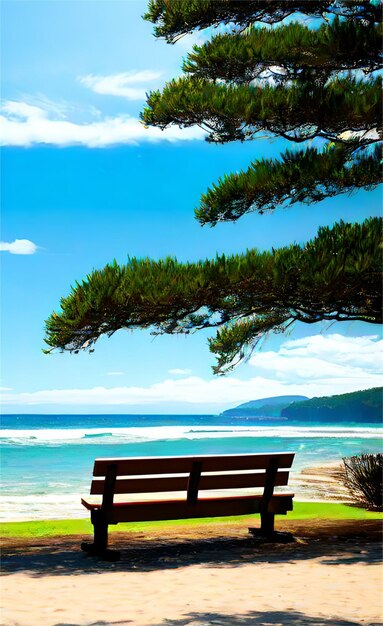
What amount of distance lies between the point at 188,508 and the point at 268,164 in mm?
3350

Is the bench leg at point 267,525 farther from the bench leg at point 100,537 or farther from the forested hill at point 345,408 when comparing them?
the forested hill at point 345,408

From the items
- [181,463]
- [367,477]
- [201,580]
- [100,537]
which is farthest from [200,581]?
[367,477]

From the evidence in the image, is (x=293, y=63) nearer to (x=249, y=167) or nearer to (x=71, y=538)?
(x=249, y=167)

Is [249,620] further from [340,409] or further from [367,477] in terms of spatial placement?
[340,409]

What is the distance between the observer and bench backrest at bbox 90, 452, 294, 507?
21.1 ft

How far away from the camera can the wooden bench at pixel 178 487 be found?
645 centimetres

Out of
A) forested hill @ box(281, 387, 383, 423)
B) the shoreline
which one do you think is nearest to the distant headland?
forested hill @ box(281, 387, 383, 423)

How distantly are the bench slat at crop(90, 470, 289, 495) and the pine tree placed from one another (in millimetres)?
1256

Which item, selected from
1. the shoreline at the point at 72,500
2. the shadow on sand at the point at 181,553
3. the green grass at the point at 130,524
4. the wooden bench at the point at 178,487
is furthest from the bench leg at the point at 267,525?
the shoreline at the point at 72,500

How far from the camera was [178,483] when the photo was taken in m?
6.84

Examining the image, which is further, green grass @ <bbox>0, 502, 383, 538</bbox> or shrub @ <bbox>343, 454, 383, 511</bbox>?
shrub @ <bbox>343, 454, 383, 511</bbox>

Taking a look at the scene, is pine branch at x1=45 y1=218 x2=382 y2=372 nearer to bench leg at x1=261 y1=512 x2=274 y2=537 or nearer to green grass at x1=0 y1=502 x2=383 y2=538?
bench leg at x1=261 y1=512 x2=274 y2=537

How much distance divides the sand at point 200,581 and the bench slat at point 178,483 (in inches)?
21.1

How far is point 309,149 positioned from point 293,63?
85cm
